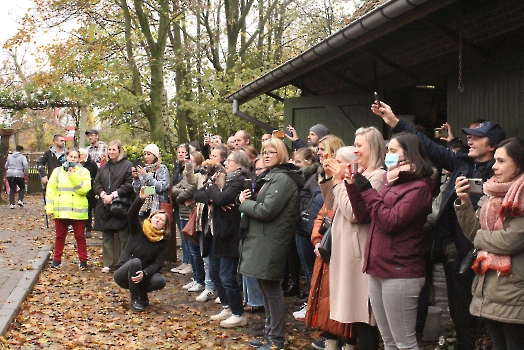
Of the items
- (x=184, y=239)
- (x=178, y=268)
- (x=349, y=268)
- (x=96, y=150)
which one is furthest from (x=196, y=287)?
(x=96, y=150)

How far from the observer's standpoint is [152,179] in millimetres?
9398

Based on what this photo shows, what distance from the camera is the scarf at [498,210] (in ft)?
13.3

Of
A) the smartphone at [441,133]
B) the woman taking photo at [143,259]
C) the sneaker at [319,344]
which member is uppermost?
the smartphone at [441,133]

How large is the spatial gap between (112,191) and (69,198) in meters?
0.68

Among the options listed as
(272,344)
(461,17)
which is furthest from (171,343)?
(461,17)

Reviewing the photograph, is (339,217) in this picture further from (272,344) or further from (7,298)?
(7,298)

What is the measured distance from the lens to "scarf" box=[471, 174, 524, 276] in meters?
4.06

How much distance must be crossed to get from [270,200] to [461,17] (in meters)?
3.63

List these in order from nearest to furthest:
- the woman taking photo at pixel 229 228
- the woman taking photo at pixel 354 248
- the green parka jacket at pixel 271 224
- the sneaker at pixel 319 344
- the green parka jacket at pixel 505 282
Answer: the green parka jacket at pixel 505 282 < the woman taking photo at pixel 354 248 < the green parka jacket at pixel 271 224 < the sneaker at pixel 319 344 < the woman taking photo at pixel 229 228

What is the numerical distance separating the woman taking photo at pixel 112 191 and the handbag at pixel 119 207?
0.15 feet

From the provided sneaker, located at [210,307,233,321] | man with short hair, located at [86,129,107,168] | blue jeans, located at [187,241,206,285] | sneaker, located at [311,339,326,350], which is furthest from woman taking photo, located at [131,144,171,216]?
sneaker, located at [311,339,326,350]

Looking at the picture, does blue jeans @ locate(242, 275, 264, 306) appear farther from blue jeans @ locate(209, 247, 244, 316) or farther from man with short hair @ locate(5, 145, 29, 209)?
man with short hair @ locate(5, 145, 29, 209)

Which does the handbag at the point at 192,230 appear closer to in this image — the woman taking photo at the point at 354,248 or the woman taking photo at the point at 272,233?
the woman taking photo at the point at 272,233

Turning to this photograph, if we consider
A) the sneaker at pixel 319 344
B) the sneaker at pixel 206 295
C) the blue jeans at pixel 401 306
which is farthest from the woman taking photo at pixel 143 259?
the blue jeans at pixel 401 306
